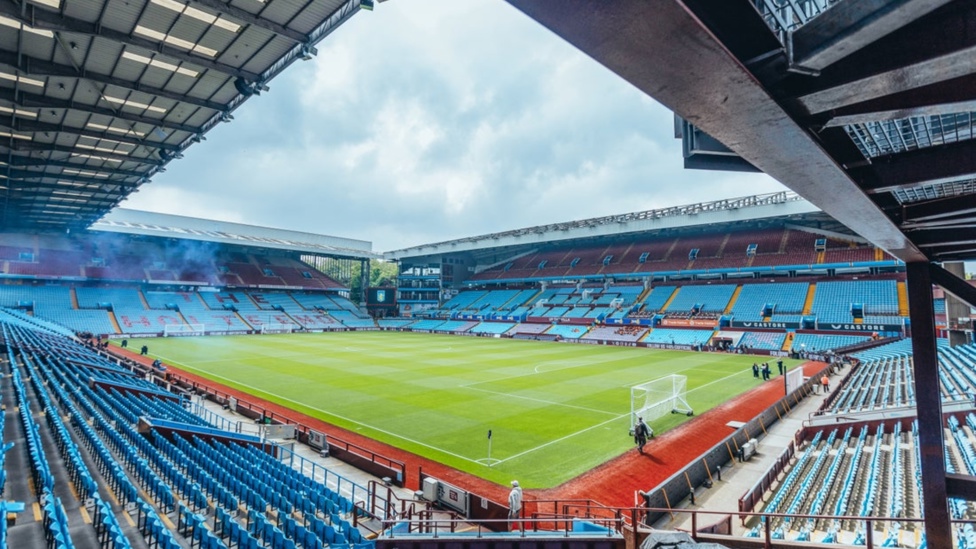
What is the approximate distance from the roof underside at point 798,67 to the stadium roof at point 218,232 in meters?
68.0

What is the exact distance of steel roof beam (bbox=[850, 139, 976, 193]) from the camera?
13.5ft

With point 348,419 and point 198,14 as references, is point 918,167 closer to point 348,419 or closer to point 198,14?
point 198,14

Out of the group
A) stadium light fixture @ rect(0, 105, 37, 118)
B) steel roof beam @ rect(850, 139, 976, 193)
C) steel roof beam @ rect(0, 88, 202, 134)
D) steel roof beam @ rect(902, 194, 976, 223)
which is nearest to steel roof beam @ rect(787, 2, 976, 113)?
steel roof beam @ rect(850, 139, 976, 193)

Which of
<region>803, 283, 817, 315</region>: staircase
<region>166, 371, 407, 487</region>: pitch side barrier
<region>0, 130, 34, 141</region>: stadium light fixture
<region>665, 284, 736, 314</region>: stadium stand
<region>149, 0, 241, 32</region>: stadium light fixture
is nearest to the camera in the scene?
<region>149, 0, 241, 32</region>: stadium light fixture

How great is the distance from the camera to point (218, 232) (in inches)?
2872

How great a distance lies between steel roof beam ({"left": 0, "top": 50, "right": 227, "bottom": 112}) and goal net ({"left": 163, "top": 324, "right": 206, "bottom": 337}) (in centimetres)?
4654

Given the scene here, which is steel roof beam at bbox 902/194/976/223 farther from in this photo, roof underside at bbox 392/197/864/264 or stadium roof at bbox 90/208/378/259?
stadium roof at bbox 90/208/378/259

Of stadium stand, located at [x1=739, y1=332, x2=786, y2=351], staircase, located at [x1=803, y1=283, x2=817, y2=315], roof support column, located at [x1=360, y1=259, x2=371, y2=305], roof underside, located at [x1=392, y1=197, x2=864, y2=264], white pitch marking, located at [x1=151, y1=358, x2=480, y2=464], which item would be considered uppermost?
roof underside, located at [x1=392, y1=197, x2=864, y2=264]

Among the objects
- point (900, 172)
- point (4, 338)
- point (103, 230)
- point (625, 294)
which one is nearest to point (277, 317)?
point (103, 230)

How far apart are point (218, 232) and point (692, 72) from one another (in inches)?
3248

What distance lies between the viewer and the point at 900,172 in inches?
174

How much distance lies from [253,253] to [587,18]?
278ft

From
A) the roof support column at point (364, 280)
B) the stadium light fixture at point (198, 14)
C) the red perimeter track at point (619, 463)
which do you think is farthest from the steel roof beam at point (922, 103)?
the roof support column at point (364, 280)

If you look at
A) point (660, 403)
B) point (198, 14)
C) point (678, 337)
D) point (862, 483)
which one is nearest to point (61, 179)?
point (198, 14)
